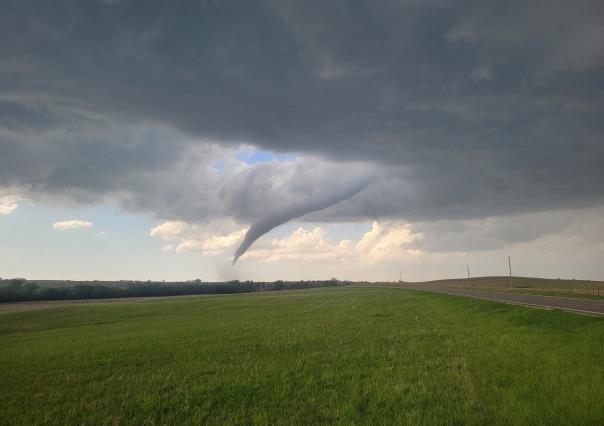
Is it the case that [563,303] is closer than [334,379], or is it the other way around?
[334,379]

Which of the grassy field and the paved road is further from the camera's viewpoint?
the paved road

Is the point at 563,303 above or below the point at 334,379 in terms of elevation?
above

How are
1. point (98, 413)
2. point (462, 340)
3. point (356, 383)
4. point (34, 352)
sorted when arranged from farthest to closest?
point (34, 352), point (462, 340), point (356, 383), point (98, 413)

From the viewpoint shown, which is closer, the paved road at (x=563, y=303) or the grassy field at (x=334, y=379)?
the grassy field at (x=334, y=379)

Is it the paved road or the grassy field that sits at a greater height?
the paved road

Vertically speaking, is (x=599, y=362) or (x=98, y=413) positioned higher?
(x=599, y=362)

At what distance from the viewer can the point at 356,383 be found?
14930 mm

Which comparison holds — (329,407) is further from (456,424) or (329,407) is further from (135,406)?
(135,406)

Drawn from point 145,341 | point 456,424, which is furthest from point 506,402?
point 145,341

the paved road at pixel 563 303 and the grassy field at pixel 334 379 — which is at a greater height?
the paved road at pixel 563 303

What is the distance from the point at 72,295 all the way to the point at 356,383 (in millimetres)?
156762

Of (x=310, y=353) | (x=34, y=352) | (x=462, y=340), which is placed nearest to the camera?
(x=310, y=353)

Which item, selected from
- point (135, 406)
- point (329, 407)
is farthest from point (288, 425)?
point (135, 406)

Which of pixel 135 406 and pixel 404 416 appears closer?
pixel 404 416
